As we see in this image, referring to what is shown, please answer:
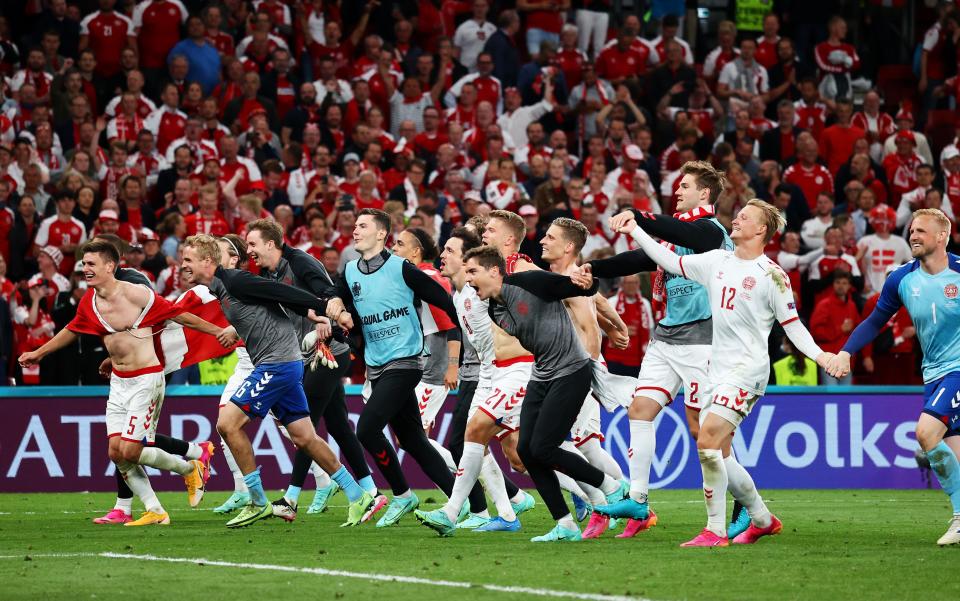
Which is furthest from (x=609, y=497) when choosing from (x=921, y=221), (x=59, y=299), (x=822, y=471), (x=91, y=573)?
(x=59, y=299)

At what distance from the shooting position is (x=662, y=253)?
32.1 feet

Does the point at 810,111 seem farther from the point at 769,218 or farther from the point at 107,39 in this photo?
the point at 769,218

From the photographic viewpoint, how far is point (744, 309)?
9703 millimetres

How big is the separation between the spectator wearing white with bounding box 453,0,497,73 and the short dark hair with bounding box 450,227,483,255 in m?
12.3

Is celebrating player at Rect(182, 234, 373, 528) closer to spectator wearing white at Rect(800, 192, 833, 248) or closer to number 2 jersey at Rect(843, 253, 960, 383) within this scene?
number 2 jersey at Rect(843, 253, 960, 383)

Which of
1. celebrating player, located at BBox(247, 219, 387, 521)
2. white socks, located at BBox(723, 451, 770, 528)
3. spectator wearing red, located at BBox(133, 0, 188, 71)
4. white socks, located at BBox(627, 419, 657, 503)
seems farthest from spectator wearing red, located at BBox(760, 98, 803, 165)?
white socks, located at BBox(723, 451, 770, 528)

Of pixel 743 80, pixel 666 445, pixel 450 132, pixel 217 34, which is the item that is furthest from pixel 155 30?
pixel 666 445

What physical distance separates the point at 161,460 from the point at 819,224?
Answer: 36.9 feet

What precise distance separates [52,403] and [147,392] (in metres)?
4.44

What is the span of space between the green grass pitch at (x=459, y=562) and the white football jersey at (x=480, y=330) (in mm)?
1328

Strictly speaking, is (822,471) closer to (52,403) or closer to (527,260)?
(527,260)

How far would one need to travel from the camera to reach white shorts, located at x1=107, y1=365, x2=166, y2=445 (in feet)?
39.1

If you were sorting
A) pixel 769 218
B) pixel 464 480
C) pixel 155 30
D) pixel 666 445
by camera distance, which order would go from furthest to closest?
pixel 155 30, pixel 666 445, pixel 464 480, pixel 769 218

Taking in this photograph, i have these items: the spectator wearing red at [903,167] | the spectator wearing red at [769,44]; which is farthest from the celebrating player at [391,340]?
the spectator wearing red at [769,44]
